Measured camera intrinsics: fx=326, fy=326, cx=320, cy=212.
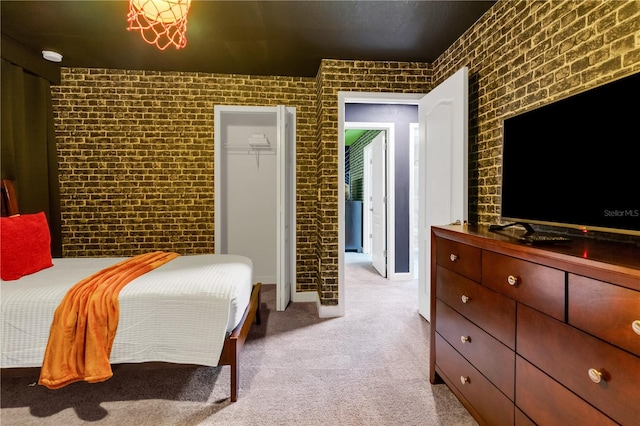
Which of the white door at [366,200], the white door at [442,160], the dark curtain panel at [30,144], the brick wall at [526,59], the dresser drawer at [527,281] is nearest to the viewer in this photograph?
the dresser drawer at [527,281]

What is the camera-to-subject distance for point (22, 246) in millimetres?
2254

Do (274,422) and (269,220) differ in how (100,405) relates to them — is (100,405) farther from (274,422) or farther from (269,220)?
(269,220)

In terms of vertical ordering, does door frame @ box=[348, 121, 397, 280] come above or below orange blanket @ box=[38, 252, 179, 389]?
above

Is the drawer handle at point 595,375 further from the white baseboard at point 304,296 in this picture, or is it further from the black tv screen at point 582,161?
the white baseboard at point 304,296

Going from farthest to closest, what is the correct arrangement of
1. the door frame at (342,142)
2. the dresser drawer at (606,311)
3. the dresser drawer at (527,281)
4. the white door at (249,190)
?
the white door at (249,190), the door frame at (342,142), the dresser drawer at (527,281), the dresser drawer at (606,311)

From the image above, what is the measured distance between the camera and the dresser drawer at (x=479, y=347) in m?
1.47

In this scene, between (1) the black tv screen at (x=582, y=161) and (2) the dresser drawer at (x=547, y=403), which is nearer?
(2) the dresser drawer at (x=547, y=403)

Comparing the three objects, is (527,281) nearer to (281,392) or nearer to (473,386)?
(473,386)

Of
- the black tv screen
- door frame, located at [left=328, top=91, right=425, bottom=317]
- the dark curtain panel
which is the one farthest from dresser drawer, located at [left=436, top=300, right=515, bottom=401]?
the dark curtain panel

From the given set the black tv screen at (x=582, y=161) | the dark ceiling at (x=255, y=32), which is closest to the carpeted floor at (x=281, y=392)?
the black tv screen at (x=582, y=161)

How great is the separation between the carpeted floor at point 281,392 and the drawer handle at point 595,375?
986mm

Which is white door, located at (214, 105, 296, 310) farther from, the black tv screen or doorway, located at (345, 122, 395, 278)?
the black tv screen

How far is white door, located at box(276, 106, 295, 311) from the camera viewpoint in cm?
343

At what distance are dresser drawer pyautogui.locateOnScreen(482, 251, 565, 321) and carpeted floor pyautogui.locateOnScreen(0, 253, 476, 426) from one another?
89 centimetres
